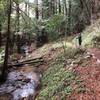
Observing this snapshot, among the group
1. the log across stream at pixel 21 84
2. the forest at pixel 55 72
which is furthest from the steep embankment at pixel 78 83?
the log across stream at pixel 21 84

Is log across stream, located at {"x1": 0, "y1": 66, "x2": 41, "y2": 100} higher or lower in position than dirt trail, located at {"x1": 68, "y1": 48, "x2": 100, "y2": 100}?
lower

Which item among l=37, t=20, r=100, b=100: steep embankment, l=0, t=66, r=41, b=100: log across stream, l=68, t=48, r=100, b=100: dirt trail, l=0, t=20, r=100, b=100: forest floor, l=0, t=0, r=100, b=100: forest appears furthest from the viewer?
l=0, t=66, r=41, b=100: log across stream

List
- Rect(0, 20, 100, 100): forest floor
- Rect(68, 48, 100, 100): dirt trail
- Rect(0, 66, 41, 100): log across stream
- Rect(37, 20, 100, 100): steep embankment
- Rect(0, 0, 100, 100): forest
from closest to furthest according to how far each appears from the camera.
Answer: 1. Rect(68, 48, 100, 100): dirt trail
2. Rect(37, 20, 100, 100): steep embankment
3. Rect(0, 20, 100, 100): forest floor
4. Rect(0, 0, 100, 100): forest
5. Rect(0, 66, 41, 100): log across stream

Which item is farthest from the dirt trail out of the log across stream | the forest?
the log across stream

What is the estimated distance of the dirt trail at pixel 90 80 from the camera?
8023mm

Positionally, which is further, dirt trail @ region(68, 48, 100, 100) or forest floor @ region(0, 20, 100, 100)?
forest floor @ region(0, 20, 100, 100)

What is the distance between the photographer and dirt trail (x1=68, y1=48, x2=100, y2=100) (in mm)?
8023

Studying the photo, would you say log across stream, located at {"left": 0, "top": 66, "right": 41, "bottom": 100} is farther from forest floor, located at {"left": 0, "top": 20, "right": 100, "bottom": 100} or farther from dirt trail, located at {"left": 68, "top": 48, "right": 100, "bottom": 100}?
dirt trail, located at {"left": 68, "top": 48, "right": 100, "bottom": 100}

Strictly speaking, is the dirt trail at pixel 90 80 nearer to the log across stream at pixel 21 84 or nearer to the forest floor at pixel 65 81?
the forest floor at pixel 65 81

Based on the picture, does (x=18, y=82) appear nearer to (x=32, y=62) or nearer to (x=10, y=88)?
(x=10, y=88)

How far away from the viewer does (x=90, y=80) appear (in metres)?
9.09

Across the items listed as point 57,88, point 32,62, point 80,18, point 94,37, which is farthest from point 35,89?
point 80,18

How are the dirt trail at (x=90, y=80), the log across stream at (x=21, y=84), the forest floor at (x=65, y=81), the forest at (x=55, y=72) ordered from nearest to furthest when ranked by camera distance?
the dirt trail at (x=90, y=80) < the forest floor at (x=65, y=81) < the forest at (x=55, y=72) < the log across stream at (x=21, y=84)

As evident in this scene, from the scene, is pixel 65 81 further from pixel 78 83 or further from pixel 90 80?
pixel 90 80
